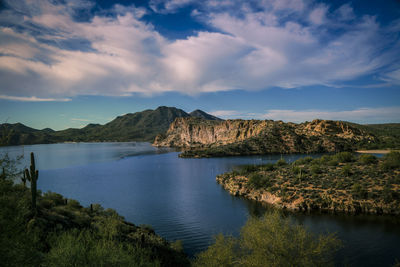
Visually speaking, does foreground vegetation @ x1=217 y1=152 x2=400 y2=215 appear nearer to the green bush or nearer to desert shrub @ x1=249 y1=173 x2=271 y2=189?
desert shrub @ x1=249 y1=173 x2=271 y2=189

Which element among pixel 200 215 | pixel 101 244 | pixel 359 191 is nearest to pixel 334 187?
pixel 359 191

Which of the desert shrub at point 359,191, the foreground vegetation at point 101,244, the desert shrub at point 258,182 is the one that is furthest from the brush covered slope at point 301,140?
the foreground vegetation at point 101,244

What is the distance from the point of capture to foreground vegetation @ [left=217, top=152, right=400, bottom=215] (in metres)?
34.5

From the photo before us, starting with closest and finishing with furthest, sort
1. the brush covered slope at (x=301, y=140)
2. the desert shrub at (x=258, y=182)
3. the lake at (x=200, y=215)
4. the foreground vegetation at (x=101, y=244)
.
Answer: the foreground vegetation at (x=101, y=244) → the lake at (x=200, y=215) → the desert shrub at (x=258, y=182) → the brush covered slope at (x=301, y=140)

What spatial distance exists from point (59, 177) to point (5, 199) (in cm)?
7443

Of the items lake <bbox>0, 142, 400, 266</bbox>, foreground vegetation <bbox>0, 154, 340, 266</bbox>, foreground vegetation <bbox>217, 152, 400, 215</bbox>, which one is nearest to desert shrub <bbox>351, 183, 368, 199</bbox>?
foreground vegetation <bbox>217, 152, 400, 215</bbox>

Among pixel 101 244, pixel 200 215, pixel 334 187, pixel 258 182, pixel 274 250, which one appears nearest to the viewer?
pixel 274 250

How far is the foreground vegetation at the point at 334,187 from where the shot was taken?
34500 mm

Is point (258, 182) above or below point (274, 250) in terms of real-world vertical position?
below

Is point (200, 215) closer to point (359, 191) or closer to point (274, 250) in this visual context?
point (274, 250)

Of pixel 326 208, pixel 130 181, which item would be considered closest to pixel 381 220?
pixel 326 208

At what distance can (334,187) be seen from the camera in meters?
39.5

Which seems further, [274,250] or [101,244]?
[101,244]

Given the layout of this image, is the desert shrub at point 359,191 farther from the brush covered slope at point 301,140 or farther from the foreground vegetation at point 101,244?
the brush covered slope at point 301,140
